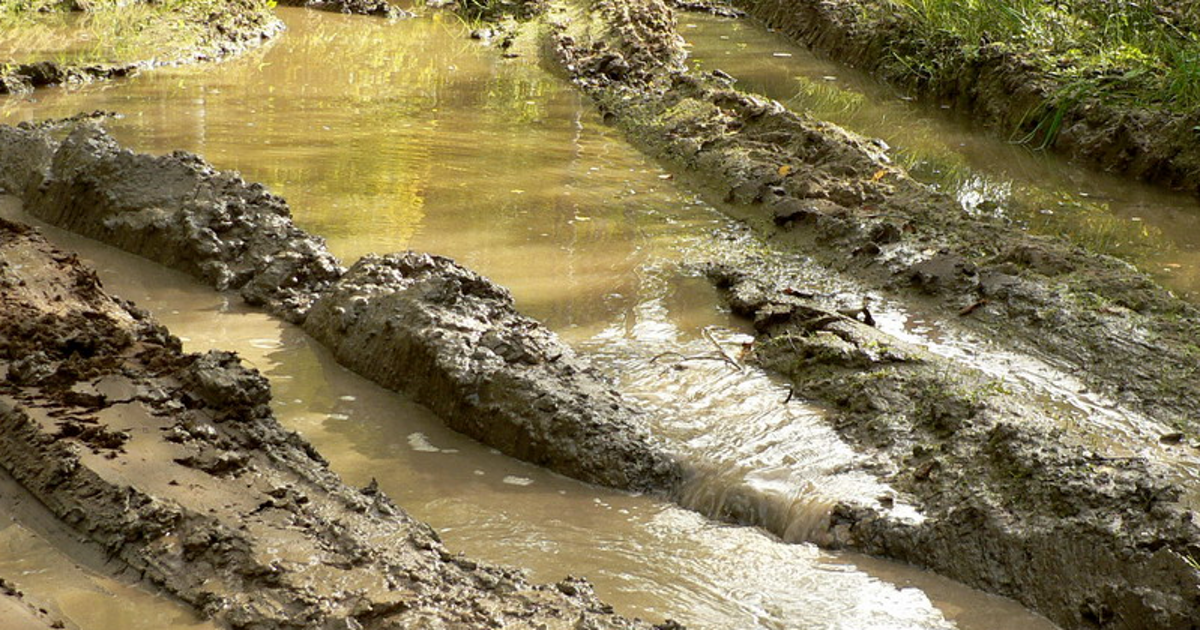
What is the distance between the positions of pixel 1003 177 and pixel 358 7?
32.9 ft

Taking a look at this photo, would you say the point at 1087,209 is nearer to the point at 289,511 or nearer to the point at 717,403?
the point at 717,403

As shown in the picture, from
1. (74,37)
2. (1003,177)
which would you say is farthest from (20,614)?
(74,37)

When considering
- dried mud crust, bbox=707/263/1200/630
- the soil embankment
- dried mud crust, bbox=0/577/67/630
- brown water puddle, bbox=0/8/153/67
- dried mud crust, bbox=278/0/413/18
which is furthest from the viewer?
dried mud crust, bbox=278/0/413/18

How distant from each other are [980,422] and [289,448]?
2.54 metres

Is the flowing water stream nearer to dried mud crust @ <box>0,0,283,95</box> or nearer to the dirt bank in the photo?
the dirt bank

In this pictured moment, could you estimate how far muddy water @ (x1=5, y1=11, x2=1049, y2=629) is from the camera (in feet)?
12.7

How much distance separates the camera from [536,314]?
5906 mm

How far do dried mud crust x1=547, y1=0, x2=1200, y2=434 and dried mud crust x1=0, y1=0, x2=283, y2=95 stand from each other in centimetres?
452

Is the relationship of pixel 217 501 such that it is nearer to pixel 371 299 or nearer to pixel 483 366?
pixel 483 366

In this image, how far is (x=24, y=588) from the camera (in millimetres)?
3029

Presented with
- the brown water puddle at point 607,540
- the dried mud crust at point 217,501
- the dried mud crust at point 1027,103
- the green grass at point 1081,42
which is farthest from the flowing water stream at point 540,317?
the green grass at point 1081,42

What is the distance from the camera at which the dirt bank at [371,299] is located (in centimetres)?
463

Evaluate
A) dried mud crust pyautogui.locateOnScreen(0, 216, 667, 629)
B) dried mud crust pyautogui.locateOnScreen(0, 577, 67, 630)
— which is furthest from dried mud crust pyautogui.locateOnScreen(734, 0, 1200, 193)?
dried mud crust pyautogui.locateOnScreen(0, 577, 67, 630)

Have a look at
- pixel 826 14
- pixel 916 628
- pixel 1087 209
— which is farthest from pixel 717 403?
pixel 826 14
